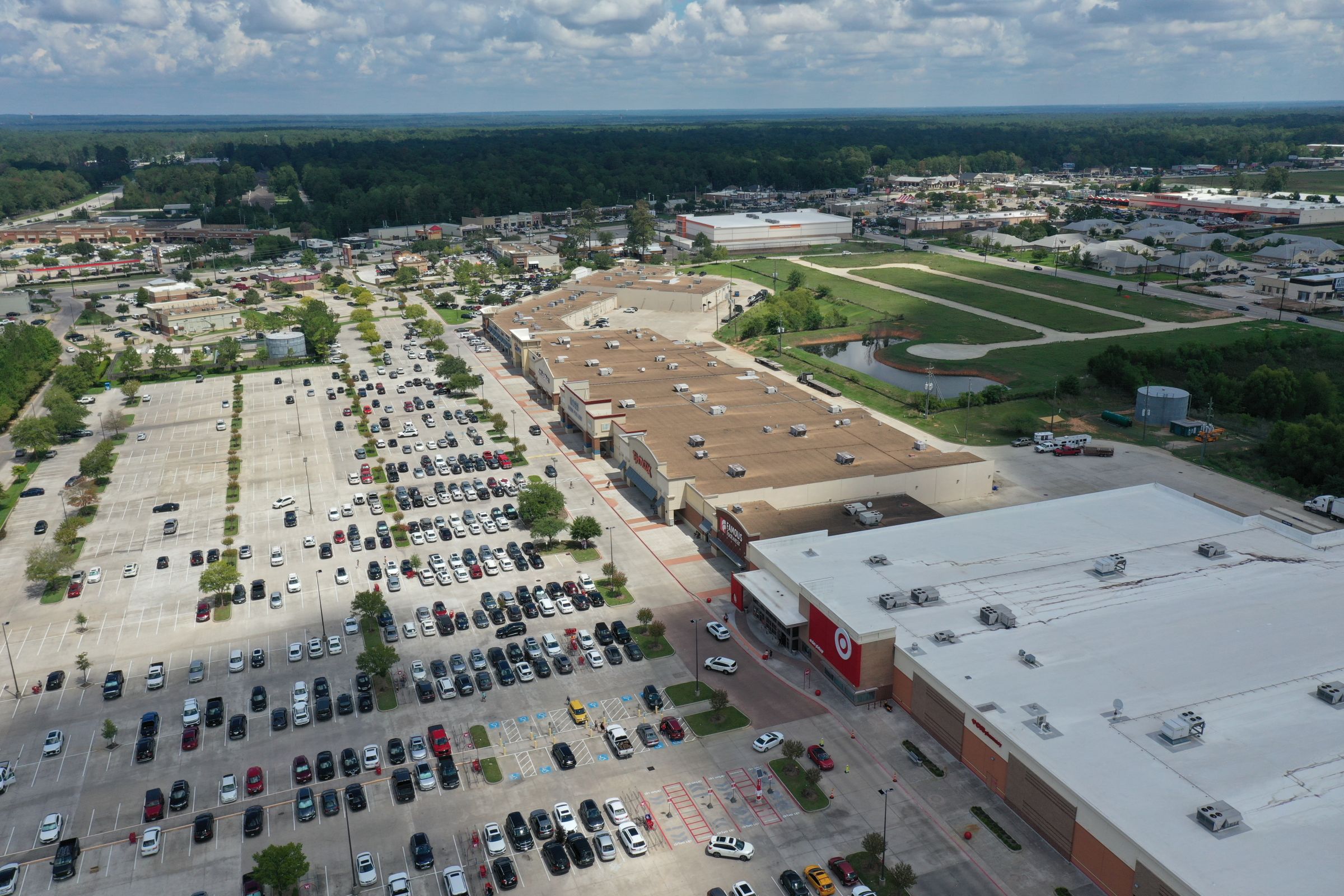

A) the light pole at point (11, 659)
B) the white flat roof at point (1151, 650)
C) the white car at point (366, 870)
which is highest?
the white flat roof at point (1151, 650)

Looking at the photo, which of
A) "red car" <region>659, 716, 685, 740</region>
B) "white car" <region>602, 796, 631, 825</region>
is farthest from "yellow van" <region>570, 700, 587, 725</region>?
"white car" <region>602, 796, 631, 825</region>

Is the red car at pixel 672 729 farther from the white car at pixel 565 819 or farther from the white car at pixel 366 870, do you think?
the white car at pixel 366 870

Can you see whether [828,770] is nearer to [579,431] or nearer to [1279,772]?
[1279,772]

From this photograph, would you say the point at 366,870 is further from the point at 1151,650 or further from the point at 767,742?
the point at 1151,650

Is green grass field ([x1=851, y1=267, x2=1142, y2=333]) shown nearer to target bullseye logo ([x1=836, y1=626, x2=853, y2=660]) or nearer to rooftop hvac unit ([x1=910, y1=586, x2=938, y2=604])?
rooftop hvac unit ([x1=910, y1=586, x2=938, y2=604])

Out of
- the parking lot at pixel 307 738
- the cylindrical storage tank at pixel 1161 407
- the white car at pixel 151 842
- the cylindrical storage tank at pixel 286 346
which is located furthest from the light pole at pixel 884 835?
the cylindrical storage tank at pixel 286 346

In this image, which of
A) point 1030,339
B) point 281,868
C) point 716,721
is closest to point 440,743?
point 281,868

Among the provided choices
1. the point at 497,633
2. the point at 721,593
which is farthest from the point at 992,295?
the point at 497,633
